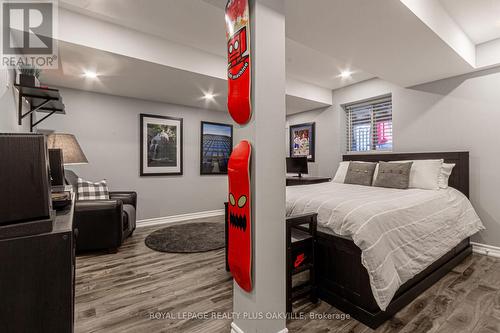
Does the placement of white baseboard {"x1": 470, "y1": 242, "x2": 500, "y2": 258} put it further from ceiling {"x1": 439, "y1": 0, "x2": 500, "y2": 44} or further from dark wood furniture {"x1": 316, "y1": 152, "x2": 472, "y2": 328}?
ceiling {"x1": 439, "y1": 0, "x2": 500, "y2": 44}

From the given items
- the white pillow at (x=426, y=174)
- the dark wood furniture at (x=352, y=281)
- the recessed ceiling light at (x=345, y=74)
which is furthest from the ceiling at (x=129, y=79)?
the dark wood furniture at (x=352, y=281)

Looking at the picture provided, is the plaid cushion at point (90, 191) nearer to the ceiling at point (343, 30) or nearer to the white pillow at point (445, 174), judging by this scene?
the ceiling at point (343, 30)

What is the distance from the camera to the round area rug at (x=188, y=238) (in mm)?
3252

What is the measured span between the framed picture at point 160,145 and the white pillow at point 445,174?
4.19m

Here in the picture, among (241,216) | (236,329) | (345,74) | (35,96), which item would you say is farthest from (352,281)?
(345,74)

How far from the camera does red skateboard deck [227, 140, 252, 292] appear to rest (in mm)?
1453

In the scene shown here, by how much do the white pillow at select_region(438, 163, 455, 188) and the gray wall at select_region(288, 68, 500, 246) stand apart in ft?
1.09

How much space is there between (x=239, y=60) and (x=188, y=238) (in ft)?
9.47

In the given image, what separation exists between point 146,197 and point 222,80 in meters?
2.55

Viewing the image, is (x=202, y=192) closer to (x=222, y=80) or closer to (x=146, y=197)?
(x=146, y=197)

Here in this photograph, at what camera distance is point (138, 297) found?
211cm

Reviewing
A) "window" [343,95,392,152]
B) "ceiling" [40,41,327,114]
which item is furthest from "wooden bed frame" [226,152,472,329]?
"ceiling" [40,41,327,114]

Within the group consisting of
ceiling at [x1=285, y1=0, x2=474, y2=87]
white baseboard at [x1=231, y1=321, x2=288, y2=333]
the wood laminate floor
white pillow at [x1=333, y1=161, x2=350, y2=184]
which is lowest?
the wood laminate floor

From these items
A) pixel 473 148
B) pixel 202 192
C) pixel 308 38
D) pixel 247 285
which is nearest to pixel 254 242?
pixel 247 285
